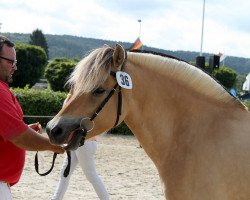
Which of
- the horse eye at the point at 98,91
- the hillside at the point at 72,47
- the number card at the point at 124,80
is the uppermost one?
the number card at the point at 124,80

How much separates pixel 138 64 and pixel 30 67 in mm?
27871

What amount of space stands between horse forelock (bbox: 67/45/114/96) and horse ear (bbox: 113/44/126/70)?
0.04 metres

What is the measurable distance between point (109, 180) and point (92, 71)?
535cm

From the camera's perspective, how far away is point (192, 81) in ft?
10.4

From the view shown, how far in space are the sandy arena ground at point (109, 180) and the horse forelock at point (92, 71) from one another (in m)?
3.94

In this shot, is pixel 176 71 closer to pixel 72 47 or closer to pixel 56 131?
pixel 56 131

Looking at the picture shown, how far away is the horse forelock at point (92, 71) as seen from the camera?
9.61 feet

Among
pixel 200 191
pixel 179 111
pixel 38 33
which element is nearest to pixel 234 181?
pixel 200 191

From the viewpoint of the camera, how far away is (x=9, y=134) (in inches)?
119

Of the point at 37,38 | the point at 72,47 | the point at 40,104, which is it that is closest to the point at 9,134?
the point at 40,104

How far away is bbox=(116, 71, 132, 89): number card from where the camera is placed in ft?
9.74

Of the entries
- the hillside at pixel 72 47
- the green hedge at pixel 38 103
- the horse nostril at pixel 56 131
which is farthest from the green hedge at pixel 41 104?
the hillside at pixel 72 47

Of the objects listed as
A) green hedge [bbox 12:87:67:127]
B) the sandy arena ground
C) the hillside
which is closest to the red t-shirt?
the sandy arena ground

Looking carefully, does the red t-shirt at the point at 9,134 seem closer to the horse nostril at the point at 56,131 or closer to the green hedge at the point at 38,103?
the horse nostril at the point at 56,131
